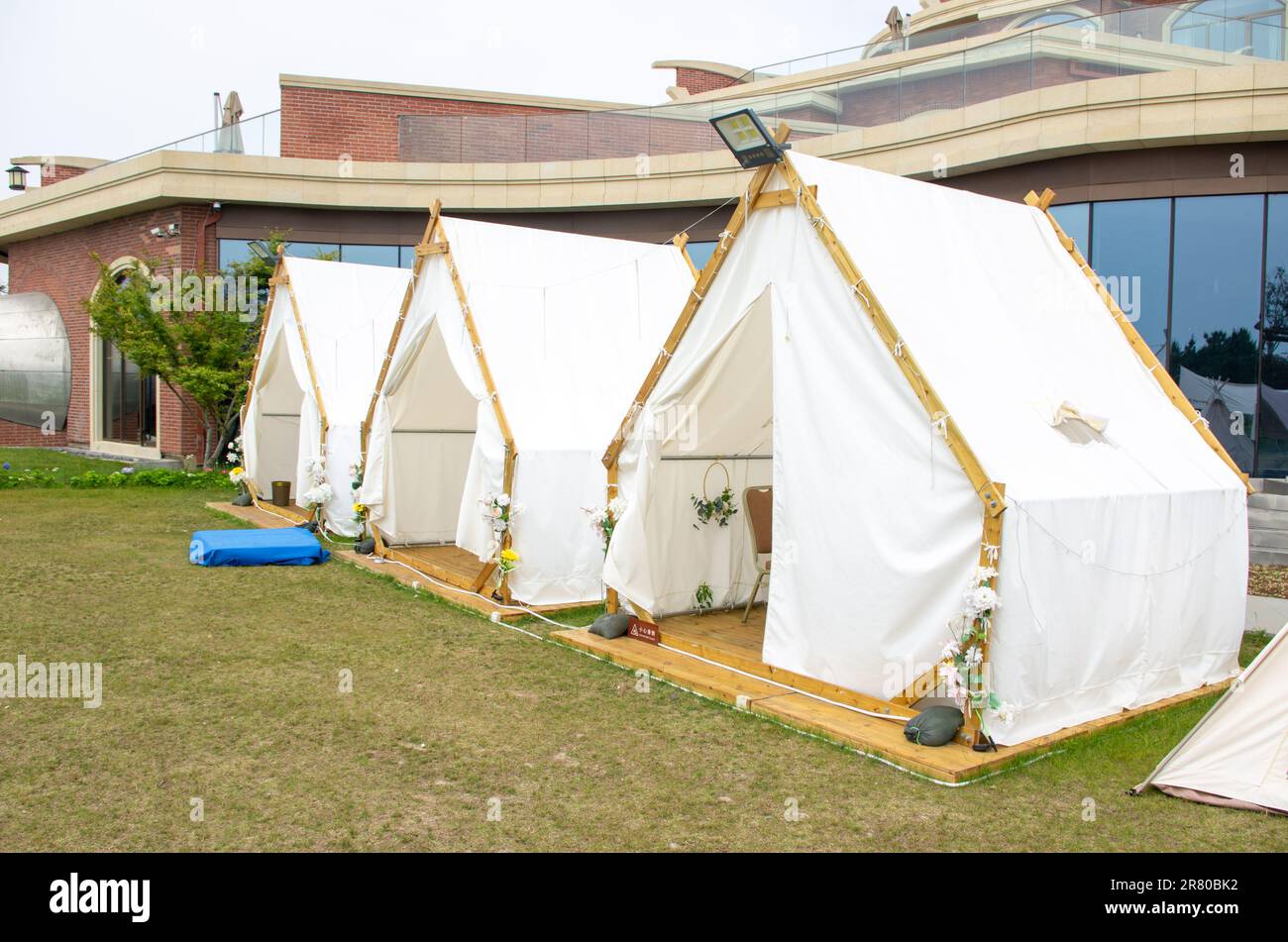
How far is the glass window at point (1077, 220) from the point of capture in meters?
12.2

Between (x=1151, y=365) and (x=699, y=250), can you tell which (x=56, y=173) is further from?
(x=1151, y=365)

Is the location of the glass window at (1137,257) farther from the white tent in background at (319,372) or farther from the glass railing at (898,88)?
the white tent in background at (319,372)

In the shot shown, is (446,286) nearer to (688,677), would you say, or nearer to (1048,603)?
(688,677)

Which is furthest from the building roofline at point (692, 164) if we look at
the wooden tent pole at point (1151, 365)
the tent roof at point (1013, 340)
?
the tent roof at point (1013, 340)

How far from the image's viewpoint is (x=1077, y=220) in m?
12.3

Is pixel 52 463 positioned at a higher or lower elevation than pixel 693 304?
lower

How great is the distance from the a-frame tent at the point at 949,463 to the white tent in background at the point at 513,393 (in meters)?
1.15

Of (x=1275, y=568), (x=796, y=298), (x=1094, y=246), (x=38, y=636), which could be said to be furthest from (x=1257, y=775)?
(x=1094, y=246)

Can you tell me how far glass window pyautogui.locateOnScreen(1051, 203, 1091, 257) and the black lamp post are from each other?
23.1 meters

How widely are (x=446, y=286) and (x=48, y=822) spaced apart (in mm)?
6029

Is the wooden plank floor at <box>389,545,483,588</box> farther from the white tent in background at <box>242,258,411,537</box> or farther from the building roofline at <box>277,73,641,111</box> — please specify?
the building roofline at <box>277,73,641,111</box>

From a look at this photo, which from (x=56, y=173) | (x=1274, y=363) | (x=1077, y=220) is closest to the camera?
(x=1274, y=363)

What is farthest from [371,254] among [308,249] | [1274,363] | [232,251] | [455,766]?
[455,766]

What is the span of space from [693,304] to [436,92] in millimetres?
16318
